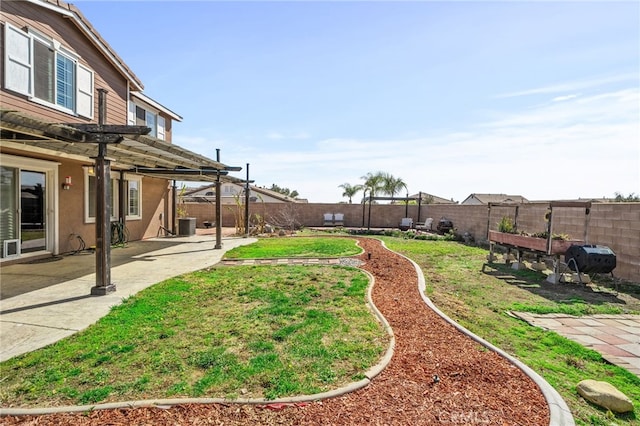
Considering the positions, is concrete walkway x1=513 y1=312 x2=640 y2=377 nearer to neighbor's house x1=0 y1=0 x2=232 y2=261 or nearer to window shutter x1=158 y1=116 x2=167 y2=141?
neighbor's house x1=0 y1=0 x2=232 y2=261

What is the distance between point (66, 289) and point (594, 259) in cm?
1018

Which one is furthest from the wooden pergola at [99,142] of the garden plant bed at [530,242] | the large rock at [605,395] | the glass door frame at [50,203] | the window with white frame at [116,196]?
the garden plant bed at [530,242]

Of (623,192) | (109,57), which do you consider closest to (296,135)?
(109,57)

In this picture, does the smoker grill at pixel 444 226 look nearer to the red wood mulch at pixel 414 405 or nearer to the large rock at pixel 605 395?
the red wood mulch at pixel 414 405

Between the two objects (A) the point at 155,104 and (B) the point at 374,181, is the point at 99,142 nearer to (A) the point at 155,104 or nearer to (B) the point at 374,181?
(A) the point at 155,104

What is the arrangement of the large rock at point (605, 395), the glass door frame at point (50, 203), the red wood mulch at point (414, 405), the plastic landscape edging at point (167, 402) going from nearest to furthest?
the red wood mulch at point (414, 405)
the plastic landscape edging at point (167, 402)
the large rock at point (605, 395)
the glass door frame at point (50, 203)

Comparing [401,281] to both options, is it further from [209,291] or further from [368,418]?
[368,418]

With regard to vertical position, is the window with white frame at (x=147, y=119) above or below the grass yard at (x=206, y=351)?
above

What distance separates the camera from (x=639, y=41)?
6.09 metres

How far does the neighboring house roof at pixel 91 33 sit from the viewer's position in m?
7.67

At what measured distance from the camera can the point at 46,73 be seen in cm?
759

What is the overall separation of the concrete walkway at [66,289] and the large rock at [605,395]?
5408mm

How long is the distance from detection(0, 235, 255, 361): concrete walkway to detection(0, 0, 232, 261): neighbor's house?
1.09m

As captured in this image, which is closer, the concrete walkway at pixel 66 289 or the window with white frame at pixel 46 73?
the concrete walkway at pixel 66 289
